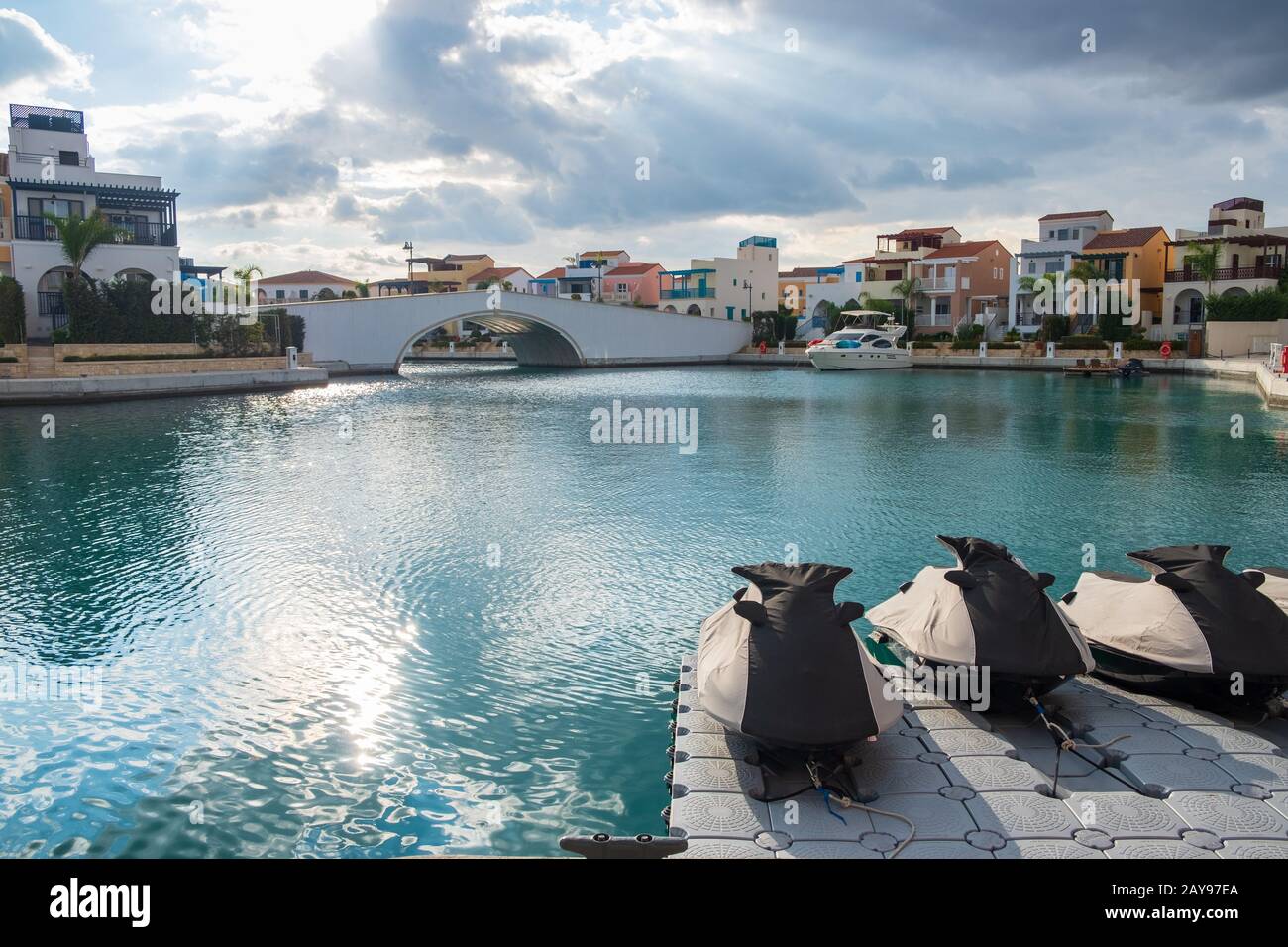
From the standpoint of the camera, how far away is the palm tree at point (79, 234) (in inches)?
1619

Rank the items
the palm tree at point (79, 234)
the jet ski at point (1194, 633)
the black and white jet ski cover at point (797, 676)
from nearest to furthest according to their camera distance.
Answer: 1. the black and white jet ski cover at point (797, 676)
2. the jet ski at point (1194, 633)
3. the palm tree at point (79, 234)

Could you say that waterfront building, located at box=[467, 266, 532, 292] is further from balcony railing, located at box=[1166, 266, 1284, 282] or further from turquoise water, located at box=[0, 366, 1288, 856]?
turquoise water, located at box=[0, 366, 1288, 856]

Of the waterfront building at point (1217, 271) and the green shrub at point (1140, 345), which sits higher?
the waterfront building at point (1217, 271)

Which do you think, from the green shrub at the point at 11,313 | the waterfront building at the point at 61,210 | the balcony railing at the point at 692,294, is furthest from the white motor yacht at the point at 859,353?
the green shrub at the point at 11,313

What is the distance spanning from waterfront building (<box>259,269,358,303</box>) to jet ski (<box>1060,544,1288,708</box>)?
328 ft

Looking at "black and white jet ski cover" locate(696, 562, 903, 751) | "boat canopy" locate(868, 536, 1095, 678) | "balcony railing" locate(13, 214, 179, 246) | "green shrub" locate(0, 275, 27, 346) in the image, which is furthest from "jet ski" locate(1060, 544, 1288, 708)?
"balcony railing" locate(13, 214, 179, 246)

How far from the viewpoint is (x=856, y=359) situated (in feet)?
180

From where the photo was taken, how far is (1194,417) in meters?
30.2

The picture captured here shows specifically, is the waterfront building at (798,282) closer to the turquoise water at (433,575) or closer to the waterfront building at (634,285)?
the waterfront building at (634,285)

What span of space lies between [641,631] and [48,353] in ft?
119

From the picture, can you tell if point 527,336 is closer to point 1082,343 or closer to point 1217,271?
point 1082,343

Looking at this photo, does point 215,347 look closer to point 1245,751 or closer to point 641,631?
point 641,631

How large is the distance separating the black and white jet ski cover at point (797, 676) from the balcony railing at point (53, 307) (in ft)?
149

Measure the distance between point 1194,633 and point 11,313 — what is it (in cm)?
4431
